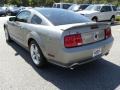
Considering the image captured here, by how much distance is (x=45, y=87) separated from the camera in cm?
472

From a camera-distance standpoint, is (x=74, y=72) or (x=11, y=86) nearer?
(x=11, y=86)

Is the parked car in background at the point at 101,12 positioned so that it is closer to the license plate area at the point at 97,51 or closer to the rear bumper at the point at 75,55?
the license plate area at the point at 97,51

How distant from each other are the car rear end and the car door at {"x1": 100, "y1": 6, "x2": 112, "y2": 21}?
12.8 m

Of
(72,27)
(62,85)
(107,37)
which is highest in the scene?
(72,27)

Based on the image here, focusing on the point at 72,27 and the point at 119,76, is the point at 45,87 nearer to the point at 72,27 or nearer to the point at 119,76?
the point at 72,27

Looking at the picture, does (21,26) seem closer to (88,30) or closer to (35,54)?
(35,54)

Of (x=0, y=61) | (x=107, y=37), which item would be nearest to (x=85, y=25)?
(x=107, y=37)

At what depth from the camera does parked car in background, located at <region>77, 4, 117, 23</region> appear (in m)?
17.0

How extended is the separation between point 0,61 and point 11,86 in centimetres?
194

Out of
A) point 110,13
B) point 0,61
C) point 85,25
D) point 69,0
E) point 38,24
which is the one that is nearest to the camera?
point 85,25

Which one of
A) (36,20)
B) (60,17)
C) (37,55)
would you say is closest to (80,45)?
(60,17)

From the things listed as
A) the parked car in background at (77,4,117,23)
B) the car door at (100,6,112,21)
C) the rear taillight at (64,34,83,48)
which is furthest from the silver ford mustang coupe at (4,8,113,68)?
the car door at (100,6,112,21)

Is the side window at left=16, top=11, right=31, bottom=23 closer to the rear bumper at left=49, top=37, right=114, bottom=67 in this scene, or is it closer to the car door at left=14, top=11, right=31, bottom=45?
the car door at left=14, top=11, right=31, bottom=45

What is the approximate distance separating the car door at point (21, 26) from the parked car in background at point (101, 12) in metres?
9.98
